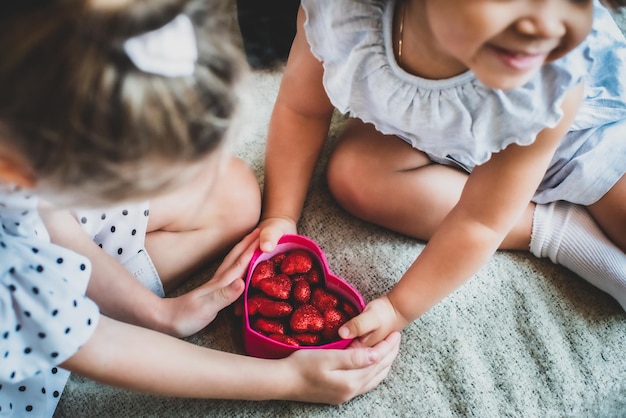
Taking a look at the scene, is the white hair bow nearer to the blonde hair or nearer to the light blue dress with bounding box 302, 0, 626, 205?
the blonde hair

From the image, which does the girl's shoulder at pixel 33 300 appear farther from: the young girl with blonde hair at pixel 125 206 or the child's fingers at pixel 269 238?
the child's fingers at pixel 269 238

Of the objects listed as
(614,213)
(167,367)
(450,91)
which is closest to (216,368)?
(167,367)

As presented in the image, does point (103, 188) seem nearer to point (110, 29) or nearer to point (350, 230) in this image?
point (110, 29)

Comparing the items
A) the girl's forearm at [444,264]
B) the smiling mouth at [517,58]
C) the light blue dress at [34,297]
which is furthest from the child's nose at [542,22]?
the light blue dress at [34,297]

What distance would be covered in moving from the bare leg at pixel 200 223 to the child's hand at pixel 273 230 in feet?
0.10

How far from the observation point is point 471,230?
72 centimetres

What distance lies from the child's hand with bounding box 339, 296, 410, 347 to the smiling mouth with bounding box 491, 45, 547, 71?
35 cm

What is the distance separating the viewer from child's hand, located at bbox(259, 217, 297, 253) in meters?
0.79

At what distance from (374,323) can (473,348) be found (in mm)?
160

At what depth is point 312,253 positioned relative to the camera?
2.64 feet

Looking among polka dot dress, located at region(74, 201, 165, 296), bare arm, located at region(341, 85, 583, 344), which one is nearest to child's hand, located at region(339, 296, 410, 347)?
bare arm, located at region(341, 85, 583, 344)

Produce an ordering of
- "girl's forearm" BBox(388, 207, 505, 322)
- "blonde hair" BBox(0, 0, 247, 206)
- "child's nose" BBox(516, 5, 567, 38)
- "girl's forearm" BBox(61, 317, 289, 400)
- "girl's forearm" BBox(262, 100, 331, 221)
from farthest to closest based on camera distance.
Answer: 1. "girl's forearm" BBox(262, 100, 331, 221)
2. "girl's forearm" BBox(388, 207, 505, 322)
3. "girl's forearm" BBox(61, 317, 289, 400)
4. "child's nose" BBox(516, 5, 567, 38)
5. "blonde hair" BBox(0, 0, 247, 206)

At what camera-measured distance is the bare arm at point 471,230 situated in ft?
2.20

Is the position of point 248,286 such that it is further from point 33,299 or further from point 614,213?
point 614,213
